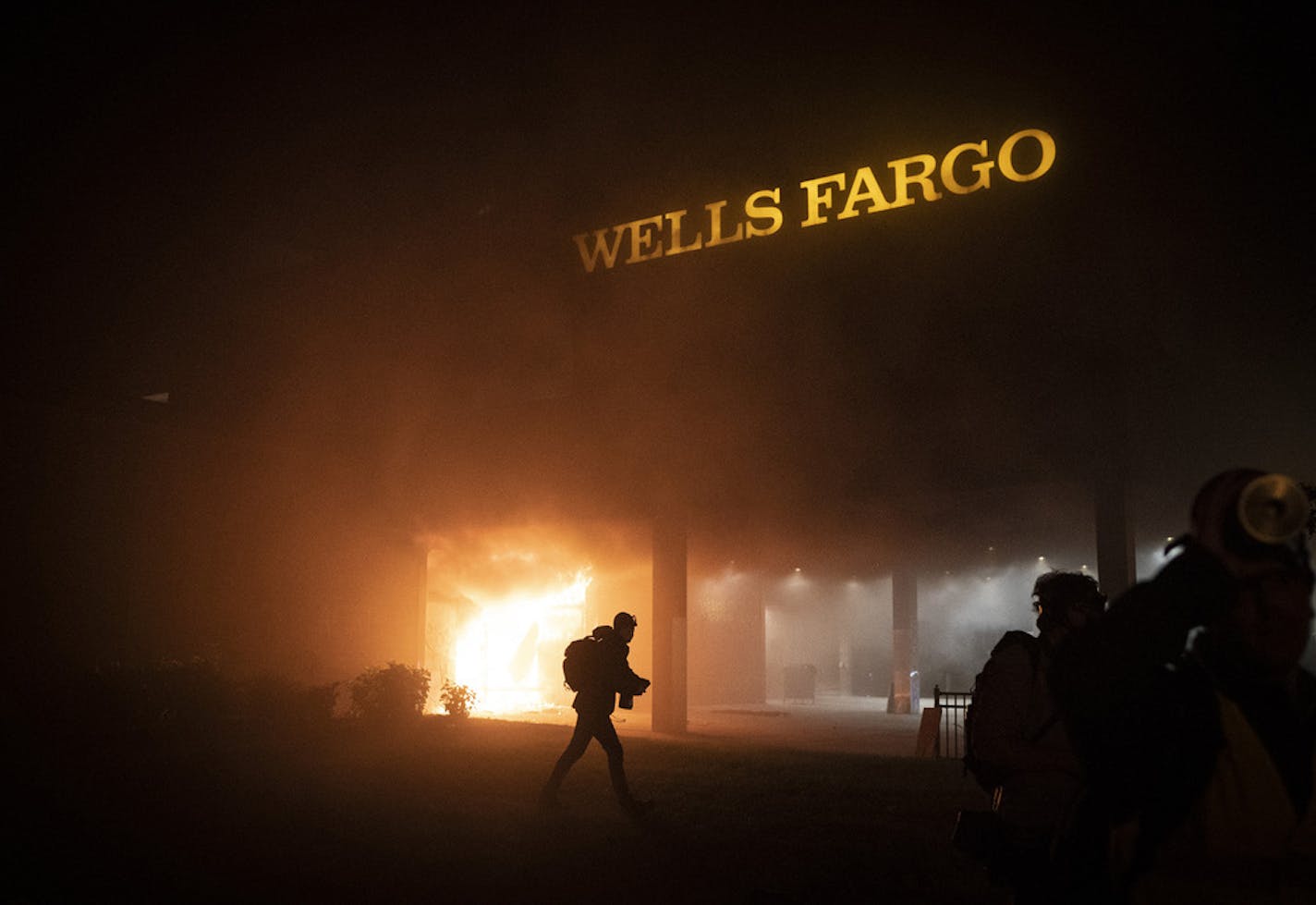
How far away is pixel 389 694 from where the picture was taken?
15.8 metres

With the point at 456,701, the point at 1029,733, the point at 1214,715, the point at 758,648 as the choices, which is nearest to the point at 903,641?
the point at 758,648

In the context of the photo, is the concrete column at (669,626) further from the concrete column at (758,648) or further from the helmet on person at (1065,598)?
the helmet on person at (1065,598)

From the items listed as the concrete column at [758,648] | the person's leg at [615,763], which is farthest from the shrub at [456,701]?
the concrete column at [758,648]

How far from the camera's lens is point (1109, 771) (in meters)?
1.95

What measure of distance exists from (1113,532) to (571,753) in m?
10.3

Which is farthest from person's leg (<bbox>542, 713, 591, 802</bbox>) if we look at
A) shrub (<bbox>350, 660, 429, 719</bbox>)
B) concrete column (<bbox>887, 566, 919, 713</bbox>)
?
concrete column (<bbox>887, 566, 919, 713</bbox>)

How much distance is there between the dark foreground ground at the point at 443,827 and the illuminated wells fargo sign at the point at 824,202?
33.9ft

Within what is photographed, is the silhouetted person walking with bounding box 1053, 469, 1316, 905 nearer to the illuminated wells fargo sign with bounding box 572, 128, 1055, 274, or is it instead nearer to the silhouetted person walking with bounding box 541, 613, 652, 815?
the silhouetted person walking with bounding box 541, 613, 652, 815

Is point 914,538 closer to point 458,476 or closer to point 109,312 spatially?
point 458,476

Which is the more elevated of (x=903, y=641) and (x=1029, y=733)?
(x=1029, y=733)

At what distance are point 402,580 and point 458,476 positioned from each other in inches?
96.7

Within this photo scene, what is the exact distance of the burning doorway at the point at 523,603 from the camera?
22.6 m

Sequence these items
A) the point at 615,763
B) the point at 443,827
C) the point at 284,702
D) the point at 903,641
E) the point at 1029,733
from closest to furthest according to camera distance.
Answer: the point at 1029,733, the point at 443,827, the point at 615,763, the point at 284,702, the point at 903,641

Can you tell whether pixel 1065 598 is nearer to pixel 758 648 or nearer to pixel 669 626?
pixel 669 626
